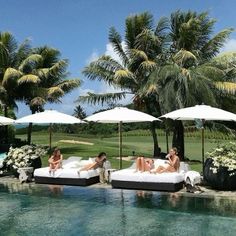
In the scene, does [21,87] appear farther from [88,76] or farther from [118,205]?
[118,205]

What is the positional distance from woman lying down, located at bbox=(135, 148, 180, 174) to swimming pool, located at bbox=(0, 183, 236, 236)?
792 mm

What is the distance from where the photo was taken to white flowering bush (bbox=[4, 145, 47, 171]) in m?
15.3

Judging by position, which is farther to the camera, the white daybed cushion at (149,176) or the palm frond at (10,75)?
the palm frond at (10,75)

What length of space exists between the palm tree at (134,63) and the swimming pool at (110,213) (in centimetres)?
→ 1136

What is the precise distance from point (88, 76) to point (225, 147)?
14.2 metres

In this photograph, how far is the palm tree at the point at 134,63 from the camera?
935 inches

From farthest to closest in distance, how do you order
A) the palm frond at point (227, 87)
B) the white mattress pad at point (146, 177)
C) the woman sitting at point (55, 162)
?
1. the palm frond at point (227, 87)
2. the woman sitting at point (55, 162)
3. the white mattress pad at point (146, 177)

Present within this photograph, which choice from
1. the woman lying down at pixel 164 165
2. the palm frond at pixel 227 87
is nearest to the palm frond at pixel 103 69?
the palm frond at pixel 227 87

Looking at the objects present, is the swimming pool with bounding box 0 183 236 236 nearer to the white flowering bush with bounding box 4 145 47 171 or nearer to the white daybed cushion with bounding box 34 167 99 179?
the white daybed cushion with bounding box 34 167 99 179

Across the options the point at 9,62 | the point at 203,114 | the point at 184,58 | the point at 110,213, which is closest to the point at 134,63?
the point at 184,58

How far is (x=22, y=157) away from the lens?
15383 mm

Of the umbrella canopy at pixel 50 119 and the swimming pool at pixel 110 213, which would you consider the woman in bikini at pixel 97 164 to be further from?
the umbrella canopy at pixel 50 119

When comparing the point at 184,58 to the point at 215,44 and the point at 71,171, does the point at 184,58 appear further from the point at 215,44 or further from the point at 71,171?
the point at 71,171

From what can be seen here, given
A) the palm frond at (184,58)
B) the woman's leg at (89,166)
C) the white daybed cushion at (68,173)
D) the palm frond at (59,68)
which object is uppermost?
the palm frond at (59,68)
